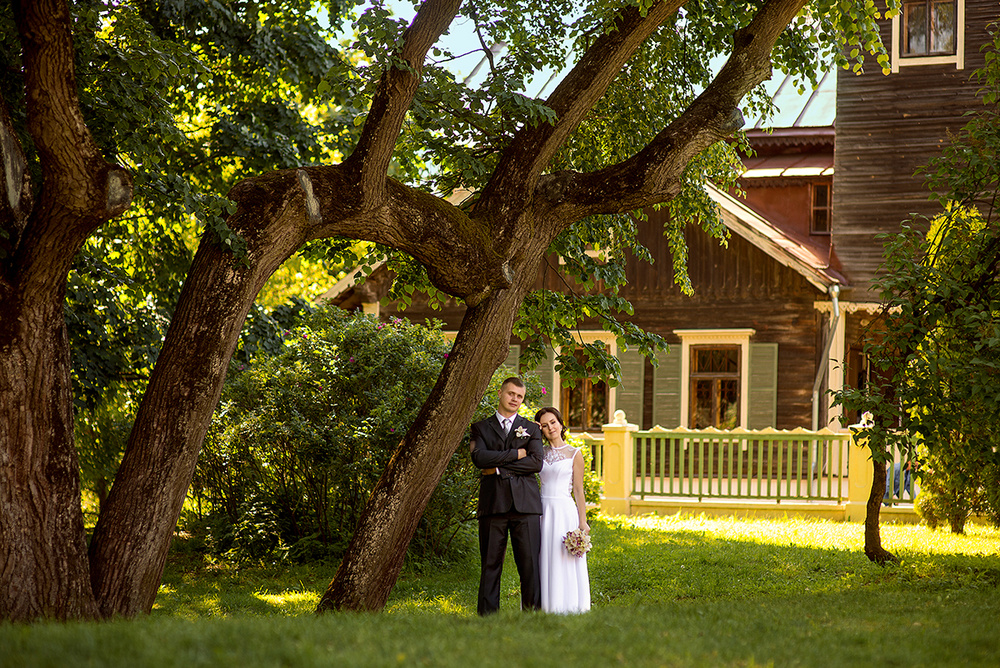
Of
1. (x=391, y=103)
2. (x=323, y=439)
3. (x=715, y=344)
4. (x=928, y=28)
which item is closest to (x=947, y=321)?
(x=391, y=103)

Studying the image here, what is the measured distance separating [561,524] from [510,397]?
104cm

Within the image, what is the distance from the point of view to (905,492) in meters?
14.1

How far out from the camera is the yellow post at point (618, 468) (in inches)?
587

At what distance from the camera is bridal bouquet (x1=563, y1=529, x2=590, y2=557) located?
6.99 meters

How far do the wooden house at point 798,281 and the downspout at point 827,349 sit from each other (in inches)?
2.2

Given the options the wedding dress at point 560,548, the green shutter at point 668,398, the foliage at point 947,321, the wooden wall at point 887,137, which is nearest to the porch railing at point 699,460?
the green shutter at point 668,398

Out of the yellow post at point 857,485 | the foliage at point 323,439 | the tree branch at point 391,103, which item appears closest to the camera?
the tree branch at point 391,103

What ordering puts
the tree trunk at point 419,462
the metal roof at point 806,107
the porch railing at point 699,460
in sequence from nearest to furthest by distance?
the tree trunk at point 419,462 < the porch railing at point 699,460 < the metal roof at point 806,107

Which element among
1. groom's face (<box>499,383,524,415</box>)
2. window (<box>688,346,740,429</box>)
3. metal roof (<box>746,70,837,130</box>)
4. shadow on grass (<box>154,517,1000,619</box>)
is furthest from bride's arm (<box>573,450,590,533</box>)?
metal roof (<box>746,70,837,130</box>)

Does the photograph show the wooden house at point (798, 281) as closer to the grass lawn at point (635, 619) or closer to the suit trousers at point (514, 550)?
the grass lawn at point (635, 619)

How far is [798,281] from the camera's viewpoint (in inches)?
696

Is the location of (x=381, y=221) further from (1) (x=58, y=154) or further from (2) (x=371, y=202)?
(1) (x=58, y=154)

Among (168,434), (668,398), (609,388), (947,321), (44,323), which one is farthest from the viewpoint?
(609,388)

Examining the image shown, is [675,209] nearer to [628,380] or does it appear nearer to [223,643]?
Answer: [223,643]
